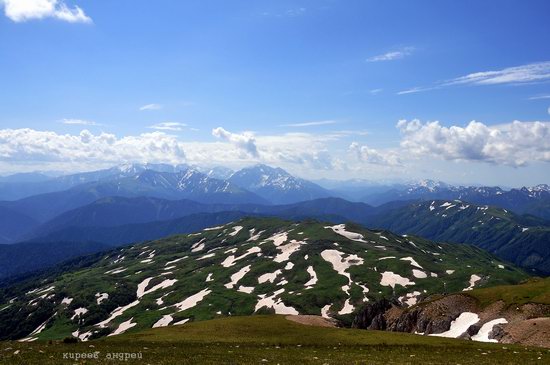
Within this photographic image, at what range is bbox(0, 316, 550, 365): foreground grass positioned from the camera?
34.8 meters

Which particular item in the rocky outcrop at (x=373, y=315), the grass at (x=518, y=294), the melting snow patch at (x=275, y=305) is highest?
the grass at (x=518, y=294)

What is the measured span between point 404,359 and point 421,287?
163 metres

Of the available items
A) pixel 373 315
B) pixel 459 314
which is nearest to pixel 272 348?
pixel 459 314

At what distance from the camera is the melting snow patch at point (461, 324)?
73.7m

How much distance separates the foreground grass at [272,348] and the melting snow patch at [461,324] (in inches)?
888

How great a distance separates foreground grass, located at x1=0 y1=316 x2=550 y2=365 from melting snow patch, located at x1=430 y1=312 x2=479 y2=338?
74.0ft

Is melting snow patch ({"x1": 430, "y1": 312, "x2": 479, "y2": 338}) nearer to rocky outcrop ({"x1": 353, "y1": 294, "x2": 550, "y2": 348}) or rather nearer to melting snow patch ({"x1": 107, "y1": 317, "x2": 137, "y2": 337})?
rocky outcrop ({"x1": 353, "y1": 294, "x2": 550, "y2": 348})

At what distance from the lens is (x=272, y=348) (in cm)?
4522

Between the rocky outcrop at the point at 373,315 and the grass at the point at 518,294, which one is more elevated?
the grass at the point at 518,294

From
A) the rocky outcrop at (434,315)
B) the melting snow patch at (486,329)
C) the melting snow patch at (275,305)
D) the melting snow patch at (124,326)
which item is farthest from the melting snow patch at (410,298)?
the melting snow patch at (124,326)

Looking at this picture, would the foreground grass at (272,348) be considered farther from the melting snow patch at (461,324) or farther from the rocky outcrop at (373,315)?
the rocky outcrop at (373,315)

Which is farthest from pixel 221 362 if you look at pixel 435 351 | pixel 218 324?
pixel 218 324

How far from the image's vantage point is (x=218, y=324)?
64.3m

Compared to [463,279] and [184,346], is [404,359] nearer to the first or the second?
[184,346]
